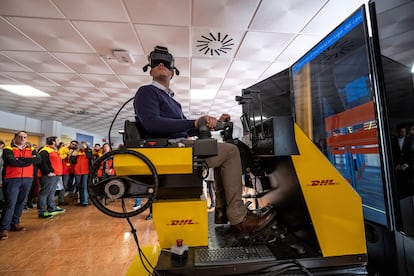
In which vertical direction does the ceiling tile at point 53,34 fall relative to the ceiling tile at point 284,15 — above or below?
above

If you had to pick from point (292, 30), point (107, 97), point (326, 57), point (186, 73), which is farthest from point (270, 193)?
point (107, 97)

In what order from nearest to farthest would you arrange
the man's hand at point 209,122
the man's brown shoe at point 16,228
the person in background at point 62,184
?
the man's hand at point 209,122 < the man's brown shoe at point 16,228 < the person in background at point 62,184

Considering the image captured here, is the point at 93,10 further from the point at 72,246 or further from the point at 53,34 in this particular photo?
the point at 72,246

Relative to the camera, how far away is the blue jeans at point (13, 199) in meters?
3.19

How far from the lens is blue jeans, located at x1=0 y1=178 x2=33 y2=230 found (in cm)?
319

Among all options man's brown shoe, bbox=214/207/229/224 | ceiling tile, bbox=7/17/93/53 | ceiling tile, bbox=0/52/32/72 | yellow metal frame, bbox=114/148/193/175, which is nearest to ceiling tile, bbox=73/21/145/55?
ceiling tile, bbox=7/17/93/53

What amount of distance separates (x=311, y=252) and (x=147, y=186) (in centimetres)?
105

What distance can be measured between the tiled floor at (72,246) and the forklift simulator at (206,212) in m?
1.33

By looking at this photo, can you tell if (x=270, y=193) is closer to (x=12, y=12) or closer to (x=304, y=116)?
(x=304, y=116)

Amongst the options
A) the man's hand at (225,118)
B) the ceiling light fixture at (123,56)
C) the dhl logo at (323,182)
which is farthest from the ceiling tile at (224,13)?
the dhl logo at (323,182)

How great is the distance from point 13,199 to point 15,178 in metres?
0.34

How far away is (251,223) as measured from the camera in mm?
1432

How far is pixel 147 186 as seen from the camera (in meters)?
1.08

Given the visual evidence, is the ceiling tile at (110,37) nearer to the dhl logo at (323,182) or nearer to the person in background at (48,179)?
the person in background at (48,179)
